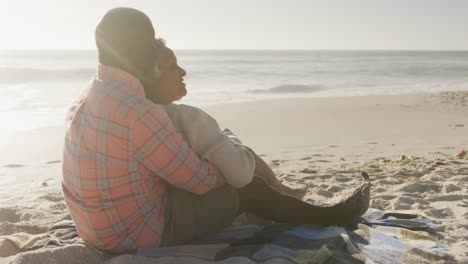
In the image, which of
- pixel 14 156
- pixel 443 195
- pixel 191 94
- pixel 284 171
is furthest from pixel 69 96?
pixel 443 195

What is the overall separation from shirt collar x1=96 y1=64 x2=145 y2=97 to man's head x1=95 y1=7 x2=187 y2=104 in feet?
0.11

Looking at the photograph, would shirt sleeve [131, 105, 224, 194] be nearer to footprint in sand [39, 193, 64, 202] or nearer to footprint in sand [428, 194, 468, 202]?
footprint in sand [428, 194, 468, 202]

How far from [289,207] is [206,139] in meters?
0.73

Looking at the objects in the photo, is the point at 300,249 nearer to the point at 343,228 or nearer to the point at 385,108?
the point at 343,228

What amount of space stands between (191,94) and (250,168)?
46.6 feet

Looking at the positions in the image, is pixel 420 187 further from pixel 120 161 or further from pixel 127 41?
pixel 127 41

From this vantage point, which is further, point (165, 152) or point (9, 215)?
point (9, 215)

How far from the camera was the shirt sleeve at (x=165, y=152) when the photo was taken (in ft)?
8.21

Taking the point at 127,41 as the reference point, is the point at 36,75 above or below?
below

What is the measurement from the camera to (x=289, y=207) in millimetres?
3168

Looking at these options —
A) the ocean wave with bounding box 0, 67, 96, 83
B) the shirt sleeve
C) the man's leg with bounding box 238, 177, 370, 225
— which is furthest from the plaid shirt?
the ocean wave with bounding box 0, 67, 96, 83

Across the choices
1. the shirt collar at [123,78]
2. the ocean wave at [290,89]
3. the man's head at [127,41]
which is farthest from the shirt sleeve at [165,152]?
the ocean wave at [290,89]

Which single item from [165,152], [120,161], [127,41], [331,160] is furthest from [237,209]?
[331,160]

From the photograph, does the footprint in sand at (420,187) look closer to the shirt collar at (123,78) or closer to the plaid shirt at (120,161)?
the plaid shirt at (120,161)
